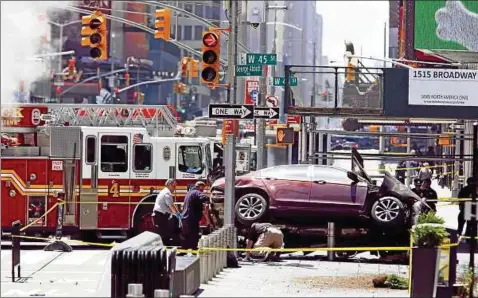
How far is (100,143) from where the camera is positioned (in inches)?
1038

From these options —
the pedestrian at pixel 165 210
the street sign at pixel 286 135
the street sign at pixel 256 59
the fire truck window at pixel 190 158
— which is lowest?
the pedestrian at pixel 165 210

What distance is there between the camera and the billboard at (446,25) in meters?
32.5

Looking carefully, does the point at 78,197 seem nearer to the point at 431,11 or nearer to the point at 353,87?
the point at 353,87

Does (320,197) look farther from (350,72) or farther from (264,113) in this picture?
(350,72)

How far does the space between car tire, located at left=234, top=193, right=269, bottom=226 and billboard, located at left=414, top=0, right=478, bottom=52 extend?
10.7 meters

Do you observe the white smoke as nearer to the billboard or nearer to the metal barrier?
the metal barrier

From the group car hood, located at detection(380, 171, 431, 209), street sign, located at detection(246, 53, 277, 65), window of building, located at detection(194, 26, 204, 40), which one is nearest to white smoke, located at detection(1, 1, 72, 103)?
street sign, located at detection(246, 53, 277, 65)

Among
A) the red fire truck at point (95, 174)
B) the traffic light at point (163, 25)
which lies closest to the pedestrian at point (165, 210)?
the red fire truck at point (95, 174)

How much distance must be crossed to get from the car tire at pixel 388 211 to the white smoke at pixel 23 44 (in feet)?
27.2

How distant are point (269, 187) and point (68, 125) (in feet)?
18.6

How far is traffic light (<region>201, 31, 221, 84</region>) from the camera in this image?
2395 centimetres

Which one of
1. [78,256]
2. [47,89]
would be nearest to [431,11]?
[78,256]

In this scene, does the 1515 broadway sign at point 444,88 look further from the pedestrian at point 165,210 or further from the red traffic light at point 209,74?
the pedestrian at point 165,210

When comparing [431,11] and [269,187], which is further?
[431,11]
